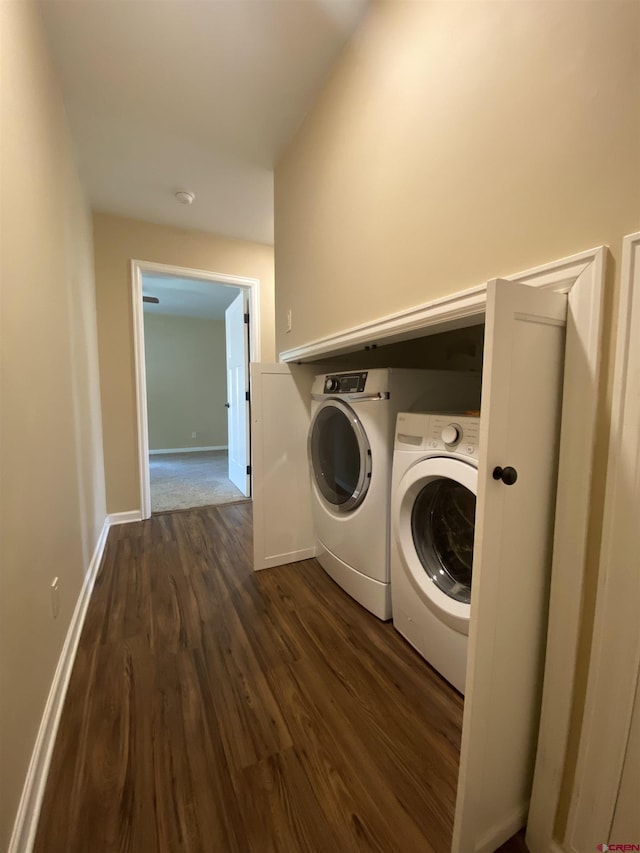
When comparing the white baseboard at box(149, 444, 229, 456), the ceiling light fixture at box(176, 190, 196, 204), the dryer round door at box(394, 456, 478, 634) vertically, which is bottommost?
the white baseboard at box(149, 444, 229, 456)

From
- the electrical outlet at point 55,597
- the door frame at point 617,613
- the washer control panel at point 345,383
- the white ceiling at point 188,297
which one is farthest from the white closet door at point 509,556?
the white ceiling at point 188,297

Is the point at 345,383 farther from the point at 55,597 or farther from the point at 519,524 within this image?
the point at 55,597

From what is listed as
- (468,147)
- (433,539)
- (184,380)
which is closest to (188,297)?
(184,380)

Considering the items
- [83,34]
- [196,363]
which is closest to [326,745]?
[83,34]

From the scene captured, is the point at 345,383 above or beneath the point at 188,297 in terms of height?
beneath

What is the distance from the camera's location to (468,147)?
0.86 m

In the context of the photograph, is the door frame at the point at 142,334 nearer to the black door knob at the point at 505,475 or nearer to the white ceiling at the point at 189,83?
the white ceiling at the point at 189,83

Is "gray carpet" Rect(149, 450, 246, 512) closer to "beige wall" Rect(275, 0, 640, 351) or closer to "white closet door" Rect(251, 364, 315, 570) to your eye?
"white closet door" Rect(251, 364, 315, 570)

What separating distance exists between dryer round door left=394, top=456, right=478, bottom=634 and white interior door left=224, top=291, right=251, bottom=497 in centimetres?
213

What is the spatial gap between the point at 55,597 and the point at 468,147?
1868 millimetres

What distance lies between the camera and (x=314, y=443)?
1.89m

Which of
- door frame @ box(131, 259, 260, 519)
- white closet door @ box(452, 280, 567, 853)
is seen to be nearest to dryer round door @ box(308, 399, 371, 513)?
white closet door @ box(452, 280, 567, 853)

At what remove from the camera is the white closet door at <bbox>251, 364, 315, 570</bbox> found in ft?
6.20

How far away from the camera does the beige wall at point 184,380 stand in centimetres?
545
